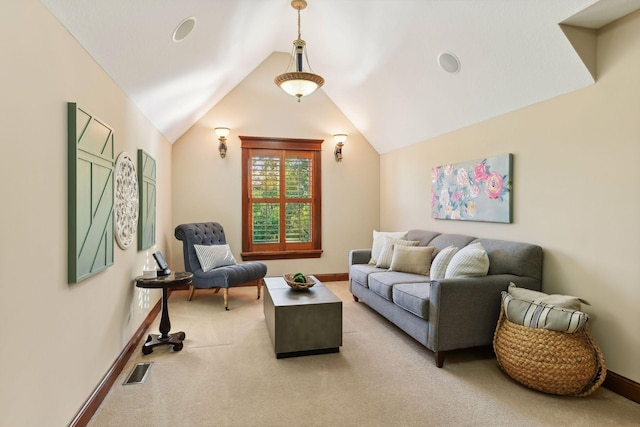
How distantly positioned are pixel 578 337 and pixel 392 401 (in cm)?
131

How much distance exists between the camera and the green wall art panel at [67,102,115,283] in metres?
1.89

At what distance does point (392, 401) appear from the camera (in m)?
2.31

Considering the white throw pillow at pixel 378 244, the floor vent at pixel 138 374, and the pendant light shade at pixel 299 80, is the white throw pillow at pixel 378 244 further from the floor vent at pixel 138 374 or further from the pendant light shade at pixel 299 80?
the floor vent at pixel 138 374

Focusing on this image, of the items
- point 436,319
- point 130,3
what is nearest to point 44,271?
point 130,3

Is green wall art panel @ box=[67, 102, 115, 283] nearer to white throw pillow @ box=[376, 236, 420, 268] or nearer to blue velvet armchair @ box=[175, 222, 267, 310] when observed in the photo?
blue velvet armchair @ box=[175, 222, 267, 310]

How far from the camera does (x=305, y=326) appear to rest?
9.85 feet

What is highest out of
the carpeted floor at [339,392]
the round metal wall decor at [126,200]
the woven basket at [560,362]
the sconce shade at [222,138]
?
the sconce shade at [222,138]

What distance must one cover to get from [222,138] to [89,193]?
11.2 feet

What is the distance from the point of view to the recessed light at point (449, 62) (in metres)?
3.34

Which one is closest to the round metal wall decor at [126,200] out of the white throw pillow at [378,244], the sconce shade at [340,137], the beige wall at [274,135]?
the beige wall at [274,135]

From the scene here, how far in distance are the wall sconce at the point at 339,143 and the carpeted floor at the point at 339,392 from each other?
329 centimetres

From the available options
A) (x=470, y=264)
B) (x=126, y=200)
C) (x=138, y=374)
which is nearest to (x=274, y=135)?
(x=126, y=200)

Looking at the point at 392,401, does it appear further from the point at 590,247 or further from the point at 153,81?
the point at 153,81

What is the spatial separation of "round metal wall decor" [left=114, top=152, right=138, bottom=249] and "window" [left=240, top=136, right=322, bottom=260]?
2429 millimetres
